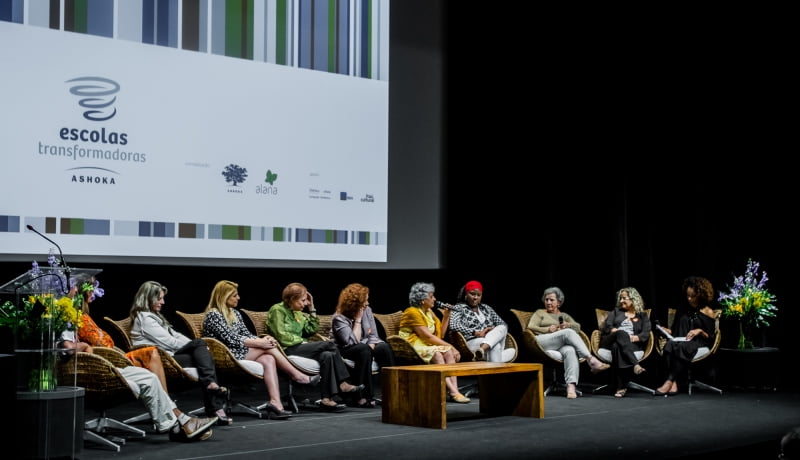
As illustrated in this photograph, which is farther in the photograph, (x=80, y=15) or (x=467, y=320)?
(x=467, y=320)

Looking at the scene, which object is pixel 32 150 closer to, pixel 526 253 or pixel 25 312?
pixel 25 312

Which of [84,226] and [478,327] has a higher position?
[84,226]

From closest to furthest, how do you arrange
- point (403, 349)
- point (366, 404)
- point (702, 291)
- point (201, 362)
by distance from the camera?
point (201, 362), point (366, 404), point (403, 349), point (702, 291)

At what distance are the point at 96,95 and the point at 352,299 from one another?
88.6 inches

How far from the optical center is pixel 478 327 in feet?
24.3

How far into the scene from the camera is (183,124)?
7090mm

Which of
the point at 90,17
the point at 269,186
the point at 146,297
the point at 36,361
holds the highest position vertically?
the point at 90,17

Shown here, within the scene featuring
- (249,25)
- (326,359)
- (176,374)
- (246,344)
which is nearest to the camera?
(176,374)

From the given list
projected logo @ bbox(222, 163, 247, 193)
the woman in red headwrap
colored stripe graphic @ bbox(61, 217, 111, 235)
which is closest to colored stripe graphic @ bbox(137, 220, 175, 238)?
colored stripe graphic @ bbox(61, 217, 111, 235)

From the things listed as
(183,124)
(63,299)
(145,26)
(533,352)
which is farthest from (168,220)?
(533,352)

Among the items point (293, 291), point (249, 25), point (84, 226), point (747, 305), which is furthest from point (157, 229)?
point (747, 305)

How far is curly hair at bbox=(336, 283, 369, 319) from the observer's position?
6793mm

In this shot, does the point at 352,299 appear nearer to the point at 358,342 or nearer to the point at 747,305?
the point at 358,342

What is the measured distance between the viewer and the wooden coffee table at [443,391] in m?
5.79
